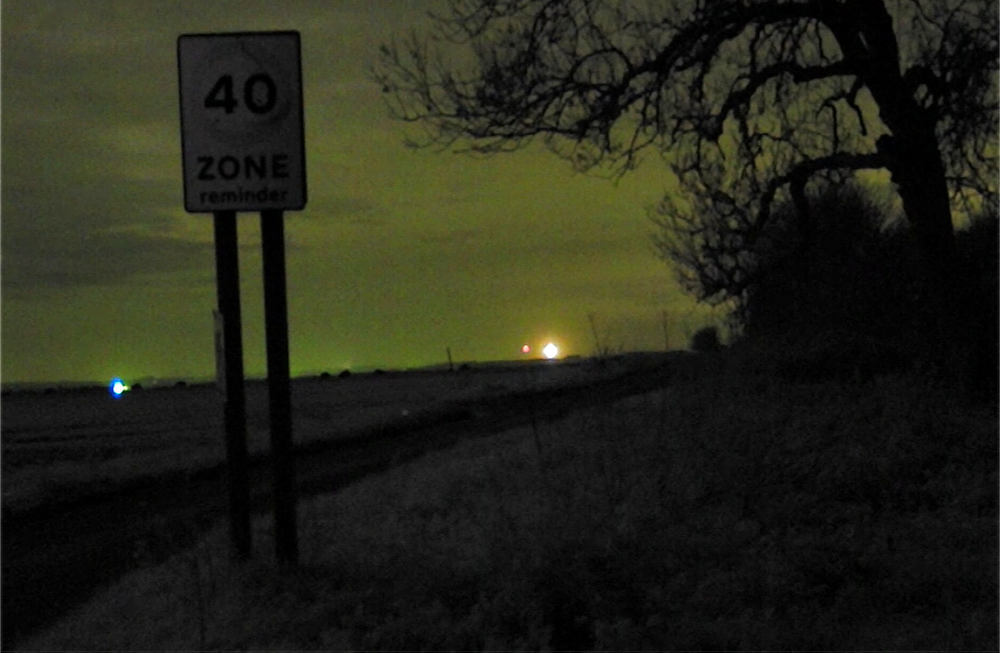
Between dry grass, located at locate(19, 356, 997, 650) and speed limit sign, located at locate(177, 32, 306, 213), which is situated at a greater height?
speed limit sign, located at locate(177, 32, 306, 213)

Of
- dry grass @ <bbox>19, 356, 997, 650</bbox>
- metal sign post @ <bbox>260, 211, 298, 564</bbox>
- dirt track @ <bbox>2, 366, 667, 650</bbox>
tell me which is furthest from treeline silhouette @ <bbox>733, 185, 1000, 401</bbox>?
metal sign post @ <bbox>260, 211, 298, 564</bbox>

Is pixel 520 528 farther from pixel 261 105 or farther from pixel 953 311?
pixel 953 311

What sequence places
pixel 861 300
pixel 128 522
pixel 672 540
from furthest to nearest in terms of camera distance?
pixel 861 300
pixel 128 522
pixel 672 540

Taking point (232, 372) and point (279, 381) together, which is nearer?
point (279, 381)

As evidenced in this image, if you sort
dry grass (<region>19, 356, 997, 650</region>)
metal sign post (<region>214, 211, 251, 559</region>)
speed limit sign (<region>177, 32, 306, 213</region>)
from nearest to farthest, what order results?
dry grass (<region>19, 356, 997, 650</region>) < speed limit sign (<region>177, 32, 306, 213</region>) < metal sign post (<region>214, 211, 251, 559</region>)

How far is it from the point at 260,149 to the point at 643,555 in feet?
12.6

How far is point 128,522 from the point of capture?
47.5 ft

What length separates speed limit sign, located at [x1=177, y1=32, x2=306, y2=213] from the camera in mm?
8867

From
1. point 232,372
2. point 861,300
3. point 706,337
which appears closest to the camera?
point 232,372

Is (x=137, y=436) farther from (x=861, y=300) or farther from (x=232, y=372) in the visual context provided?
(x=232, y=372)

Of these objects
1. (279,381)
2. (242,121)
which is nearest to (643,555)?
(279,381)

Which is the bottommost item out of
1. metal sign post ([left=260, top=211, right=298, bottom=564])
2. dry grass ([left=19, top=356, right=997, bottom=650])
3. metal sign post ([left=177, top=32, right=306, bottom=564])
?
dry grass ([left=19, top=356, right=997, bottom=650])

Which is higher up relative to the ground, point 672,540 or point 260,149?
point 260,149

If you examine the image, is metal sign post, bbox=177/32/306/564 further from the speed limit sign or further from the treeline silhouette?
the treeline silhouette
